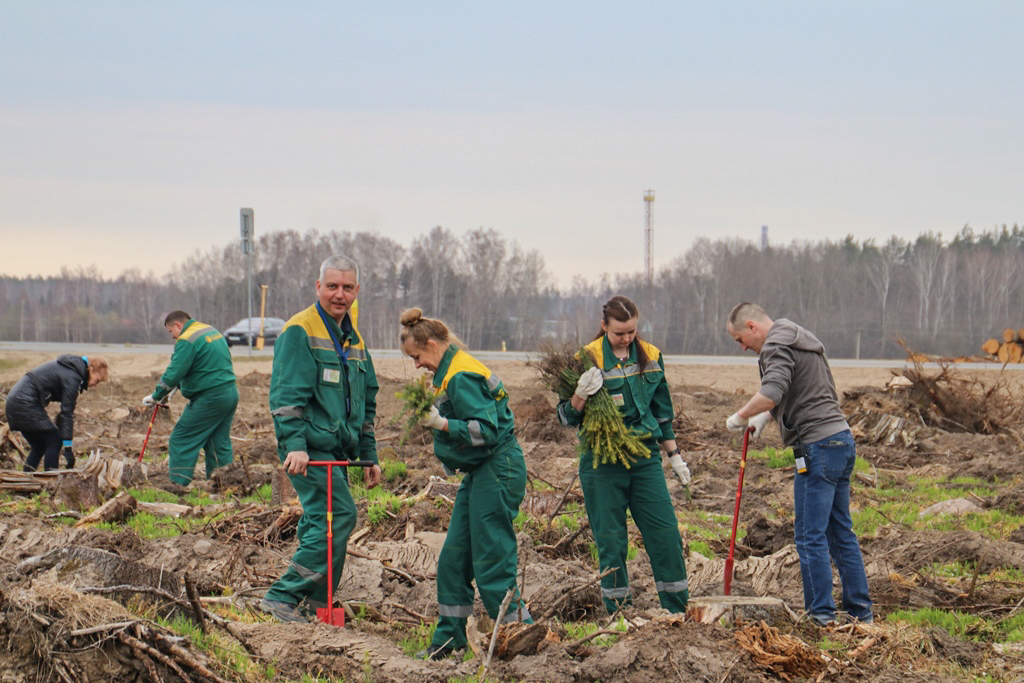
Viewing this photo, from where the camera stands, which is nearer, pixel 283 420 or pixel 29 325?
pixel 283 420

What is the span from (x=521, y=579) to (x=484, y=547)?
4.27ft

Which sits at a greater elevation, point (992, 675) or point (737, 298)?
point (737, 298)

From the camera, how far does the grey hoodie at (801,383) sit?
5984 mm

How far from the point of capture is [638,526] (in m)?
6.28

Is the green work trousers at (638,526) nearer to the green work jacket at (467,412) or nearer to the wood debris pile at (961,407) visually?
the green work jacket at (467,412)

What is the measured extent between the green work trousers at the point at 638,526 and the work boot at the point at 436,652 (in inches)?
48.2

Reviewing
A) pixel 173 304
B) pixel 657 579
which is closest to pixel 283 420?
pixel 657 579

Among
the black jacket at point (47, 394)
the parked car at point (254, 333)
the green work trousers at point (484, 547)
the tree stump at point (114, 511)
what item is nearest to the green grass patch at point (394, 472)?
the tree stump at point (114, 511)

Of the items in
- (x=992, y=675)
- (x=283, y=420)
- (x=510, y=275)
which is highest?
(x=510, y=275)

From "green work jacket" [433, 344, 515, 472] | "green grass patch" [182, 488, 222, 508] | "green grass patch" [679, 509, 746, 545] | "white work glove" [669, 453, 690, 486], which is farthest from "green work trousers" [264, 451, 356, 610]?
"green grass patch" [182, 488, 222, 508]

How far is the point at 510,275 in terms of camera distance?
177 ft

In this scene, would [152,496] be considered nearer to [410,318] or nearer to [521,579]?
[521,579]

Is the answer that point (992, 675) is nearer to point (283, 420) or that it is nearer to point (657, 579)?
point (657, 579)

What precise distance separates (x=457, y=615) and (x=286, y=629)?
0.94m
